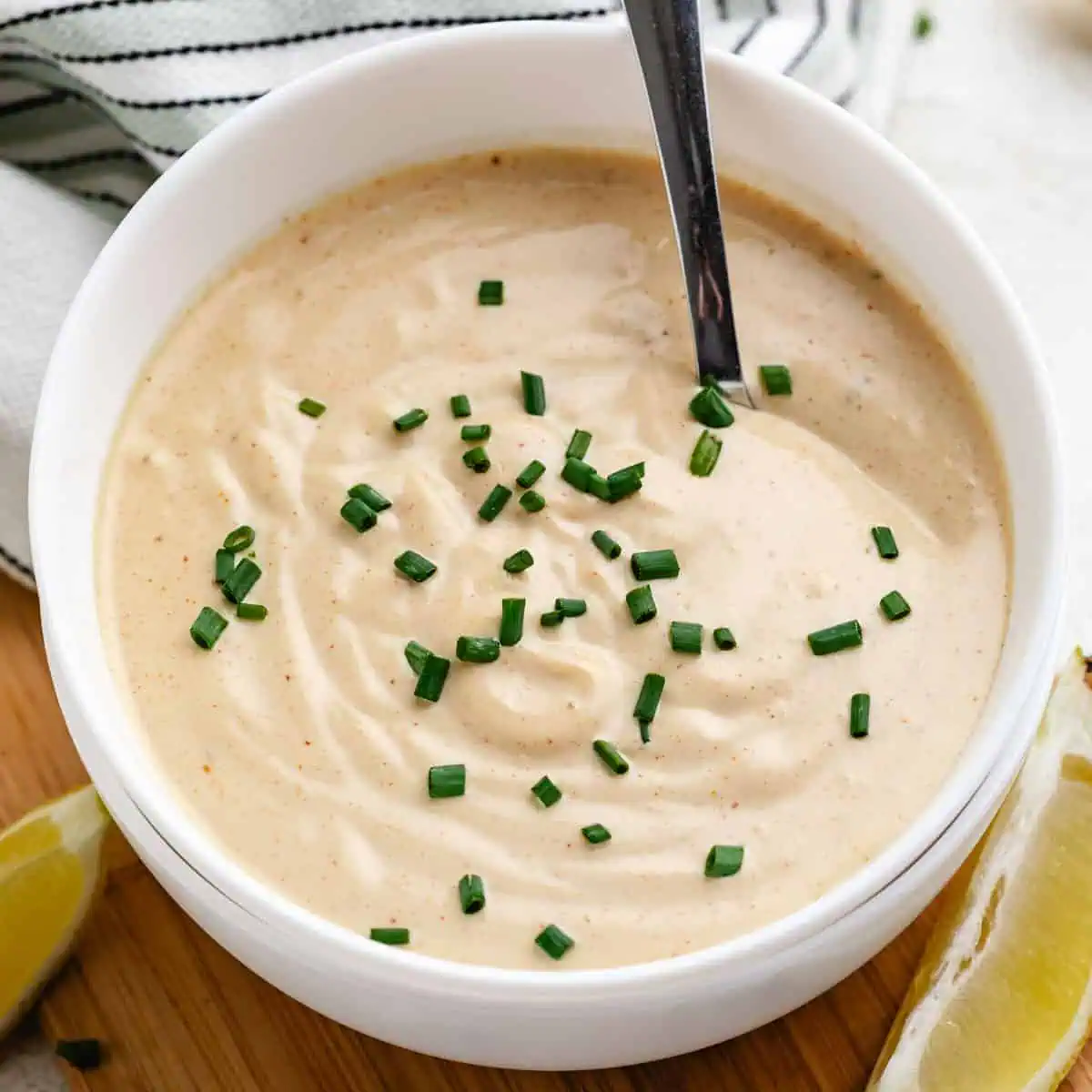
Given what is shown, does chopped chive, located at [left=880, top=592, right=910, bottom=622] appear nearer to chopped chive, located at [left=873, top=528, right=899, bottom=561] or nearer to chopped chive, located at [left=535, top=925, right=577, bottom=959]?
chopped chive, located at [left=873, top=528, right=899, bottom=561]

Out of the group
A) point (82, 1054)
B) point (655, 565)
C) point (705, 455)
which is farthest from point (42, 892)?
point (705, 455)

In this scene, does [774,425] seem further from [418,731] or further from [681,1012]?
[681,1012]

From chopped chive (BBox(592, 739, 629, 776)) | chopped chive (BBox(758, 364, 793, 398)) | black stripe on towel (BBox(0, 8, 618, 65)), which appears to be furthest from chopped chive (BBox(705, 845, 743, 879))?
black stripe on towel (BBox(0, 8, 618, 65))

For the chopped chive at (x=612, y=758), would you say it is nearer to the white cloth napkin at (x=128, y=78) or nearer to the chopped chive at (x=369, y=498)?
the chopped chive at (x=369, y=498)

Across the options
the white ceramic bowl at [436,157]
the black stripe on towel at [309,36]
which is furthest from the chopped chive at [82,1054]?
the black stripe on towel at [309,36]

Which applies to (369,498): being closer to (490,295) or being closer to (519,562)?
(519,562)

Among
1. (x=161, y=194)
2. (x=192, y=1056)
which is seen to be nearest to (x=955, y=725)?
(x=192, y=1056)

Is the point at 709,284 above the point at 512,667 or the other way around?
above
